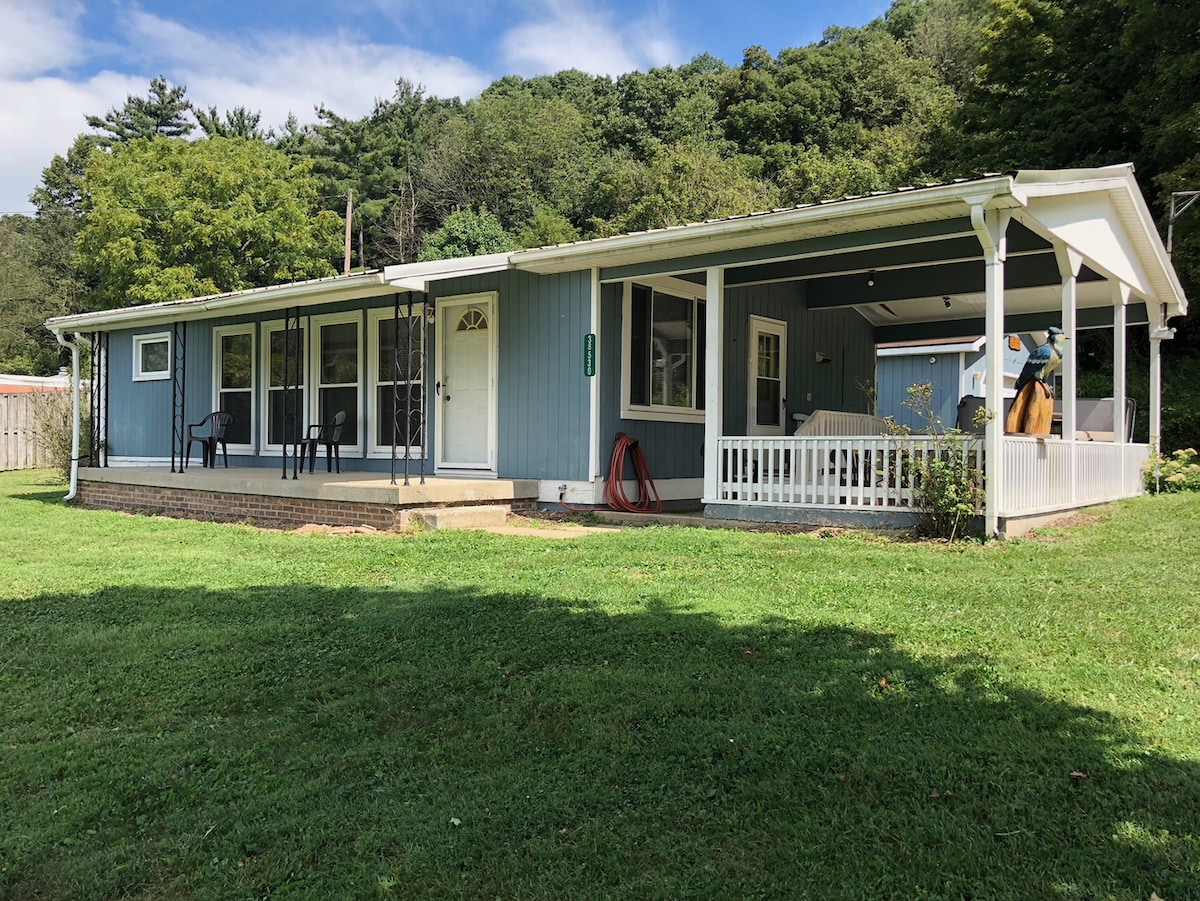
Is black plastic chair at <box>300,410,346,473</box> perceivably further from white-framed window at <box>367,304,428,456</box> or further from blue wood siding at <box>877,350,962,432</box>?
blue wood siding at <box>877,350,962,432</box>

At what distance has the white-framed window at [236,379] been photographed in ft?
40.1

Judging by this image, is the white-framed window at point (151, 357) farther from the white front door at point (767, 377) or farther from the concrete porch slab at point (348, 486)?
the white front door at point (767, 377)

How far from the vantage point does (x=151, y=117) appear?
138 ft

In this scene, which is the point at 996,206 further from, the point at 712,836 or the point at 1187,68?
the point at 1187,68

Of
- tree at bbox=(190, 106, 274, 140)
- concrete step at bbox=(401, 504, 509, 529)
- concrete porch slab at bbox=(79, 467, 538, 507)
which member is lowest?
concrete step at bbox=(401, 504, 509, 529)

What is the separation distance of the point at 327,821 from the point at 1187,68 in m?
19.8

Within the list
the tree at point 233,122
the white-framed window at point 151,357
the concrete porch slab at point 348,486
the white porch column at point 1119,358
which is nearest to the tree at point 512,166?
the tree at point 233,122

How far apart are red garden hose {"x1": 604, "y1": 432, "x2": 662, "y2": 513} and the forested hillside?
10.2m

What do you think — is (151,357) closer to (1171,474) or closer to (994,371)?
(994,371)

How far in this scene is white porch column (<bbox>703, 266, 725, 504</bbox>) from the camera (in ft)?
27.6

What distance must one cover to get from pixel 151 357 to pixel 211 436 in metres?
1.93

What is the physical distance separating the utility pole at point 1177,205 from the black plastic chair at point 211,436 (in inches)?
533

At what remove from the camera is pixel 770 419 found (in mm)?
11516

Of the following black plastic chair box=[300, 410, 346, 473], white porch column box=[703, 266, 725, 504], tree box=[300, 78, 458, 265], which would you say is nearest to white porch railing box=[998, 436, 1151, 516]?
white porch column box=[703, 266, 725, 504]
